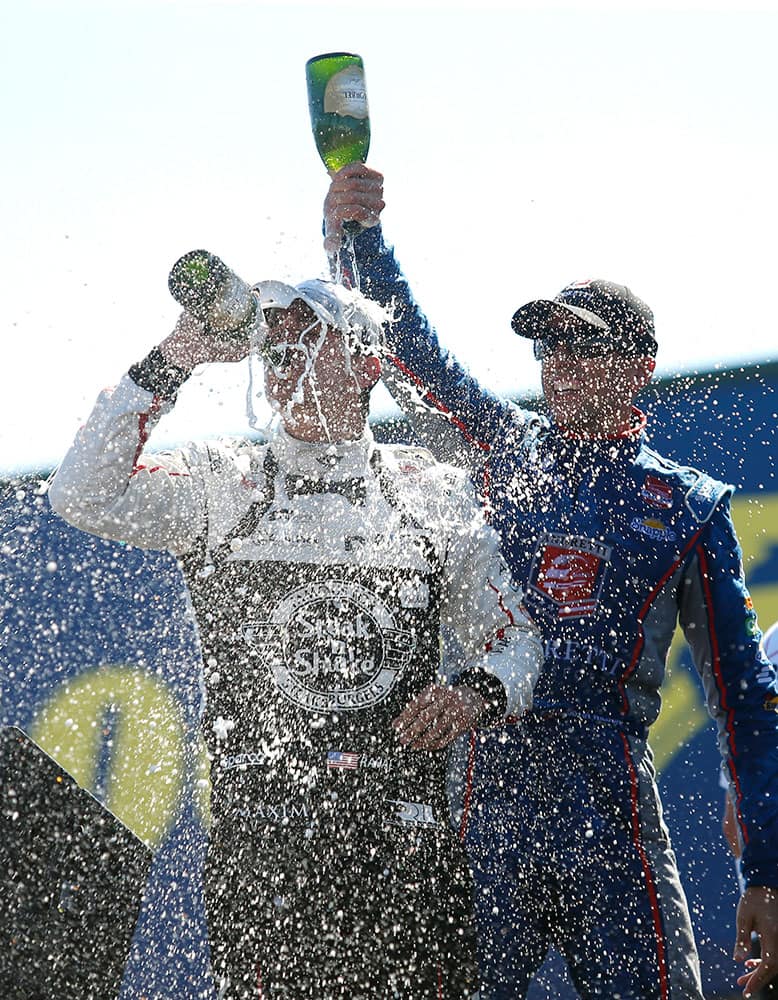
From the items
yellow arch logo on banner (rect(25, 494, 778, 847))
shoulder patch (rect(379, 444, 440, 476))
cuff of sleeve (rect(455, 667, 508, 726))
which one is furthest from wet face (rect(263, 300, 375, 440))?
yellow arch logo on banner (rect(25, 494, 778, 847))

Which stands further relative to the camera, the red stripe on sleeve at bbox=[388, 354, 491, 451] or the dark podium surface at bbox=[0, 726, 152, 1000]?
the red stripe on sleeve at bbox=[388, 354, 491, 451]

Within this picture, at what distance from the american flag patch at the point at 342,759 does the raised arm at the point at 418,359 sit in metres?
1.01

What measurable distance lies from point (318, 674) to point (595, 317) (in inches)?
48.4

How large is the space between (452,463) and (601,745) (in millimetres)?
957

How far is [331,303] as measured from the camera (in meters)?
2.58

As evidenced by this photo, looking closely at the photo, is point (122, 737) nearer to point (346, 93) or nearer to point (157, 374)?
point (157, 374)

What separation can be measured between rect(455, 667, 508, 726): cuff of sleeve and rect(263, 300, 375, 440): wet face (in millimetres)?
685

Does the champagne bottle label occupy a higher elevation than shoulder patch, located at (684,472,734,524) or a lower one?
higher

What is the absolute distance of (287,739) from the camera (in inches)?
89.0

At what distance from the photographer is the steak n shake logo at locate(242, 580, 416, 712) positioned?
7.57 feet

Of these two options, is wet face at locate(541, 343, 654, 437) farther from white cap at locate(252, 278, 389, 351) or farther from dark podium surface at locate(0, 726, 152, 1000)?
dark podium surface at locate(0, 726, 152, 1000)

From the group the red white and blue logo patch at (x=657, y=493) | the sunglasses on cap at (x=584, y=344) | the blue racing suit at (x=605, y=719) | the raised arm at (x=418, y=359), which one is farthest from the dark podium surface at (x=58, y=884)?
the sunglasses on cap at (x=584, y=344)

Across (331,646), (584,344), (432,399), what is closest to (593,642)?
(331,646)

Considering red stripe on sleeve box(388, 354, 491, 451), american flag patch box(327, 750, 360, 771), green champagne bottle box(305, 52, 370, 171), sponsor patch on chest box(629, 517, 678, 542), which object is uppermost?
green champagne bottle box(305, 52, 370, 171)
